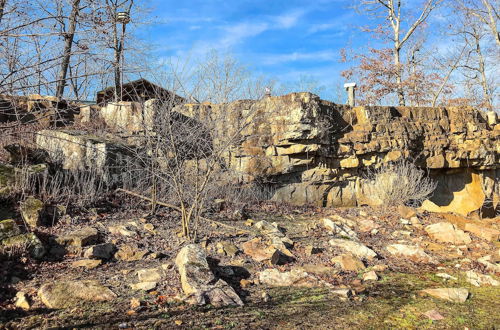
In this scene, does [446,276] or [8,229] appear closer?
[8,229]

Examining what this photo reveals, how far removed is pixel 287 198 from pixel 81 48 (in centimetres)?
665

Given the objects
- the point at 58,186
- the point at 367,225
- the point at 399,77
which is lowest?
the point at 367,225

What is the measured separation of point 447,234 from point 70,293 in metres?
6.14

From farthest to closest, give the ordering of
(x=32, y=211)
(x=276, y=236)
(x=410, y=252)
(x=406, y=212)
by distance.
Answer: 1. (x=406, y=212)
2. (x=276, y=236)
3. (x=410, y=252)
4. (x=32, y=211)

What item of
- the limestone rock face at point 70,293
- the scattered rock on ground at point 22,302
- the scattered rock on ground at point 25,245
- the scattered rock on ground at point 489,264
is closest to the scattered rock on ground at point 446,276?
the scattered rock on ground at point 489,264

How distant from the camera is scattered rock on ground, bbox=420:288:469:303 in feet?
13.0

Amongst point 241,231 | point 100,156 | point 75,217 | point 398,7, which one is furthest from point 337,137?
point 398,7

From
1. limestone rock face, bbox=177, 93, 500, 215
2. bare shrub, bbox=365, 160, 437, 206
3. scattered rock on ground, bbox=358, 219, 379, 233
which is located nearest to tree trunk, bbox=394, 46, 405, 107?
limestone rock face, bbox=177, 93, 500, 215

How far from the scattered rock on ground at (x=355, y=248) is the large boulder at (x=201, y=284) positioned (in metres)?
2.46

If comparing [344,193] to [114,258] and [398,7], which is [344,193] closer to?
[114,258]

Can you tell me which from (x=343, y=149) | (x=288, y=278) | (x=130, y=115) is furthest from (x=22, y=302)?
(x=343, y=149)

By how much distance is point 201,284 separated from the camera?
3758mm

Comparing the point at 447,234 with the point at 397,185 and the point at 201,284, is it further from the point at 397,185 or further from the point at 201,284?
the point at 201,284

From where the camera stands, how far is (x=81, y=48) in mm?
3510
